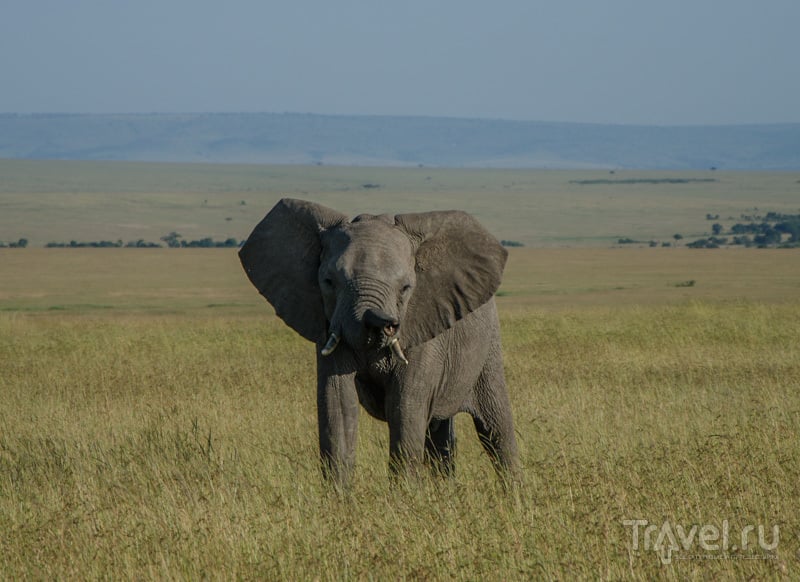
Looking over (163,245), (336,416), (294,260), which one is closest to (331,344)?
(336,416)

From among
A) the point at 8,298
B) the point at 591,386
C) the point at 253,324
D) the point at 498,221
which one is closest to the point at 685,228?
the point at 498,221

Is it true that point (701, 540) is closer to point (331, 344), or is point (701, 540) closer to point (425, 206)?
point (331, 344)

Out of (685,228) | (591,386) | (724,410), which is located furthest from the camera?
(685,228)

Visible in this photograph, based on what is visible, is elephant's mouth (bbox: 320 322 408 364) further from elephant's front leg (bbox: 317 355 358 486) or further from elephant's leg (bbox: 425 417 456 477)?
elephant's leg (bbox: 425 417 456 477)

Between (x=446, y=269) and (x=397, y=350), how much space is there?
78 centimetres

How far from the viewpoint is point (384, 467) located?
28.2ft

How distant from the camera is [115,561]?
6.07m

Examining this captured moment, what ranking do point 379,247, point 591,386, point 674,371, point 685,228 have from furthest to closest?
point 685,228 < point 674,371 < point 591,386 < point 379,247

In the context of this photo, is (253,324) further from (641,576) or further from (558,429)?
(641,576)

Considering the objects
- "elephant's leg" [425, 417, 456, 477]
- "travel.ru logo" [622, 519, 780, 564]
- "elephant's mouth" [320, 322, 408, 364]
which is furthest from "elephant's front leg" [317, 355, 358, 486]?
"travel.ru logo" [622, 519, 780, 564]

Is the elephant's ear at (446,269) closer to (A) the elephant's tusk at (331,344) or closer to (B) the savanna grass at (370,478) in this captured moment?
(A) the elephant's tusk at (331,344)

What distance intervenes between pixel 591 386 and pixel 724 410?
2625 mm

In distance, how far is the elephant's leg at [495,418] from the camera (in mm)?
8414

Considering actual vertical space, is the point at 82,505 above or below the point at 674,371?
above
